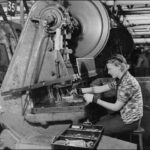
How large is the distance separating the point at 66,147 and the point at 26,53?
1.01 meters

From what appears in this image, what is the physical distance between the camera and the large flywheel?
2672 millimetres

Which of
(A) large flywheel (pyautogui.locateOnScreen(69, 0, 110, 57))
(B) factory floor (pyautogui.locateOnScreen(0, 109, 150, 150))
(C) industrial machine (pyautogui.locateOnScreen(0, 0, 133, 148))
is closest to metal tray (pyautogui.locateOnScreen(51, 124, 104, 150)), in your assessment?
(C) industrial machine (pyautogui.locateOnScreen(0, 0, 133, 148))

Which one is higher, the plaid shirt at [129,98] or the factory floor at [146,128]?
the plaid shirt at [129,98]

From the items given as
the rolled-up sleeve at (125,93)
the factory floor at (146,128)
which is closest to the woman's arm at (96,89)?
the rolled-up sleeve at (125,93)

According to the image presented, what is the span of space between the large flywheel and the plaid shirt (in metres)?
0.48

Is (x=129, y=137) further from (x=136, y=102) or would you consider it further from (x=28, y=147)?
(x=28, y=147)

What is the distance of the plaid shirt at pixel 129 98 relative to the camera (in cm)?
241

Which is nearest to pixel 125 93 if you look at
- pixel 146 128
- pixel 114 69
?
pixel 114 69

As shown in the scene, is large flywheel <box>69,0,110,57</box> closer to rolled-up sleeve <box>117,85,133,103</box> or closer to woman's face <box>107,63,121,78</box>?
woman's face <box>107,63,121,78</box>

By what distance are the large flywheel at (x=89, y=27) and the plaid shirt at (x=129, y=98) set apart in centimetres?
48

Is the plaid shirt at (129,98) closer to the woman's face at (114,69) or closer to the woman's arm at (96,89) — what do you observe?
the woman's face at (114,69)

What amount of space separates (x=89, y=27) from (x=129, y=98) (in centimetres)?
84

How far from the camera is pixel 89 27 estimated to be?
2.74m

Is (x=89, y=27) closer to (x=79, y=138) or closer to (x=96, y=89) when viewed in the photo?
(x=96, y=89)
